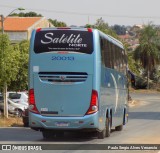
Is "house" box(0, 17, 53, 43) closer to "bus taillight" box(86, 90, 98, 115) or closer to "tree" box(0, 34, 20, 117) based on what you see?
"tree" box(0, 34, 20, 117)

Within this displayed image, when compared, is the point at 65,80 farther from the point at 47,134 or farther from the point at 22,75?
the point at 22,75

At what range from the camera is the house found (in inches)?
3981

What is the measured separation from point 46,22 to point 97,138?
86.8 meters

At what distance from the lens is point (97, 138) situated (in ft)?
75.3

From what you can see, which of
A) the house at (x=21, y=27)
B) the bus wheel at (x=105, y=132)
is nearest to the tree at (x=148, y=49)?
the house at (x=21, y=27)

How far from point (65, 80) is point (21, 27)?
8193cm

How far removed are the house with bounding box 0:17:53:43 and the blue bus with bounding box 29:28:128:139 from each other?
78.7 m

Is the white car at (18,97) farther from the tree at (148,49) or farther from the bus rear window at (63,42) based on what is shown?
the tree at (148,49)

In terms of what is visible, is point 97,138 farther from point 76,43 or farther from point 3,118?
point 3,118

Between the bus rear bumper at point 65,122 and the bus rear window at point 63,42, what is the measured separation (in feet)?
7.04

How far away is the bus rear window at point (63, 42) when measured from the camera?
21125 millimetres

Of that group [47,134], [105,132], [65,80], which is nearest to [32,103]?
[65,80]

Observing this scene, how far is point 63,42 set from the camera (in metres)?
21.2

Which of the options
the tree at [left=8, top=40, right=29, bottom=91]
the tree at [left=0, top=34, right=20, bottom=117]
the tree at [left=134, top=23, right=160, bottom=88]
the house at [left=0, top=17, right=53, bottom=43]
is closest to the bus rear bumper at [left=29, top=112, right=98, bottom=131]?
the tree at [left=0, top=34, right=20, bottom=117]
